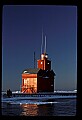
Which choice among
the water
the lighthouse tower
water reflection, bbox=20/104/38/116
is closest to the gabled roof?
the lighthouse tower

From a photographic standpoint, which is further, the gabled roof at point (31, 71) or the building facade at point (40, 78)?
the gabled roof at point (31, 71)

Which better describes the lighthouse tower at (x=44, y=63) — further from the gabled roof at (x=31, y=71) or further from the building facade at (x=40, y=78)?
the gabled roof at (x=31, y=71)

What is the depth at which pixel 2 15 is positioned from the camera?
1.86 metres

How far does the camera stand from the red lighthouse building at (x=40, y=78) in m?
36.1

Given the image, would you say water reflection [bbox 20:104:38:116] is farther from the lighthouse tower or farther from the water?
the lighthouse tower

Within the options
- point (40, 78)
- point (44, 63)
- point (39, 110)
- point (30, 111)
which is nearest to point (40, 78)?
point (40, 78)

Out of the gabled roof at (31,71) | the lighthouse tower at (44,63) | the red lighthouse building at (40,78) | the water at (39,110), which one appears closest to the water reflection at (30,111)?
the water at (39,110)

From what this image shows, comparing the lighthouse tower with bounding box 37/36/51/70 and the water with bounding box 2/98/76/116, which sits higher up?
the lighthouse tower with bounding box 37/36/51/70

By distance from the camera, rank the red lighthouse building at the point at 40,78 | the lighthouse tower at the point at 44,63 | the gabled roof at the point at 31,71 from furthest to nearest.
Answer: the lighthouse tower at the point at 44,63, the gabled roof at the point at 31,71, the red lighthouse building at the point at 40,78

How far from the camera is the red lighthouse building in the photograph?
36.1 meters
